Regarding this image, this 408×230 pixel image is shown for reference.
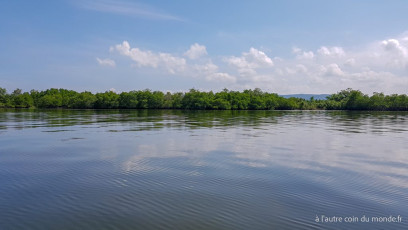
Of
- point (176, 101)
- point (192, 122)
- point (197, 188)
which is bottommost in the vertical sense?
point (197, 188)

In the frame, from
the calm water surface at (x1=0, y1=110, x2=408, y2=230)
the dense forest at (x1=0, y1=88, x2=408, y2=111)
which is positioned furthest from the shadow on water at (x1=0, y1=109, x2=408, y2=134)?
the dense forest at (x1=0, y1=88, x2=408, y2=111)

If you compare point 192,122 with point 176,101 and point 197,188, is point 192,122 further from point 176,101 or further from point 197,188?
point 176,101

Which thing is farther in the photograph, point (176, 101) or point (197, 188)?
point (176, 101)

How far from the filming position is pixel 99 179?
412 inches

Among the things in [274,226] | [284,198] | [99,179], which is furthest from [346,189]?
[99,179]

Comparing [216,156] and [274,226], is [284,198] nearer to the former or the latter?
[274,226]

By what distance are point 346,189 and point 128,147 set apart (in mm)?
12547

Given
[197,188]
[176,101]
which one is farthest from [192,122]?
[176,101]

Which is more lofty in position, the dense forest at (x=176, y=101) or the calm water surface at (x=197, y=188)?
the dense forest at (x=176, y=101)

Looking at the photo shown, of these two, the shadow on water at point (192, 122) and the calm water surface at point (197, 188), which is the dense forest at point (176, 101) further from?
the calm water surface at point (197, 188)

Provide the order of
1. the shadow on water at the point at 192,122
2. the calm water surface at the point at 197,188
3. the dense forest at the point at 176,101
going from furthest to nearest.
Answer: the dense forest at the point at 176,101 < the shadow on water at the point at 192,122 < the calm water surface at the point at 197,188

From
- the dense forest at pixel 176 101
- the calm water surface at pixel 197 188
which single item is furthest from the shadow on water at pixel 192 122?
the dense forest at pixel 176 101

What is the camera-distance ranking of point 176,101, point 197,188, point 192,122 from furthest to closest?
point 176,101 → point 192,122 → point 197,188

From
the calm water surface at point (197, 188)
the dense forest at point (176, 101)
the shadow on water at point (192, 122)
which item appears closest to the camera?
the calm water surface at point (197, 188)
